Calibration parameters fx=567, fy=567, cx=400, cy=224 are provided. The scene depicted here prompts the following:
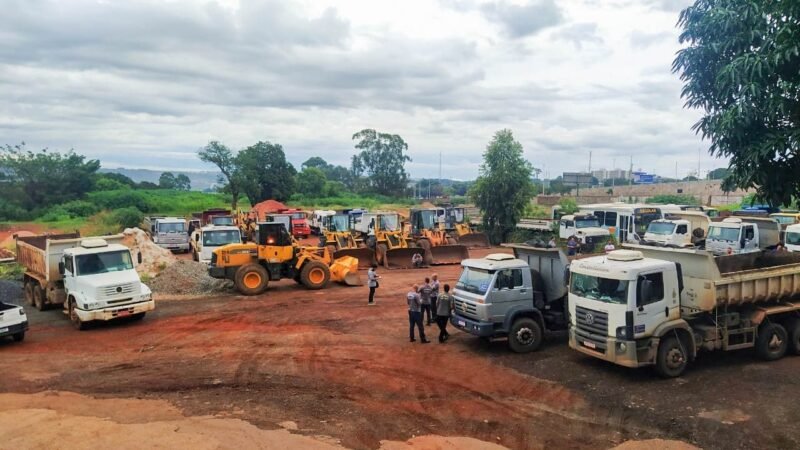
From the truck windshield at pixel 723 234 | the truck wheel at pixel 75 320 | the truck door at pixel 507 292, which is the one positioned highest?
the truck windshield at pixel 723 234

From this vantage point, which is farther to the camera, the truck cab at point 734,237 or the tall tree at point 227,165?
the tall tree at point 227,165

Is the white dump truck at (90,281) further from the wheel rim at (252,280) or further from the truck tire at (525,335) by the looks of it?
the truck tire at (525,335)

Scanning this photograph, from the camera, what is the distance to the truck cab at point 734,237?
2520cm

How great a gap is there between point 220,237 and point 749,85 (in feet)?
75.7

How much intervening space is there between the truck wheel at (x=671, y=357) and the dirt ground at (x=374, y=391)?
0.73 feet

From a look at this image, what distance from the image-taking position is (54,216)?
5506 cm

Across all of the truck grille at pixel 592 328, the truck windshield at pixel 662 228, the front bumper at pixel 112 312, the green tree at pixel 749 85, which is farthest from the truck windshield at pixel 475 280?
the truck windshield at pixel 662 228

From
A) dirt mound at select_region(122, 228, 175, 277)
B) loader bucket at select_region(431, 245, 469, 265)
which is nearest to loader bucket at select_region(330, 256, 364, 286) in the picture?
loader bucket at select_region(431, 245, 469, 265)

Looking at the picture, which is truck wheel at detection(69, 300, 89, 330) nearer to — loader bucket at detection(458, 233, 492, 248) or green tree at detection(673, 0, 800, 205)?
green tree at detection(673, 0, 800, 205)

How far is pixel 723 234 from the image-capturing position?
25766mm

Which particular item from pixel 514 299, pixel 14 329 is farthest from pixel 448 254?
pixel 14 329

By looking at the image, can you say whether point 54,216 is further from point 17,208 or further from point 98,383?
point 98,383

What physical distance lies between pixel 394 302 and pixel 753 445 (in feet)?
39.6

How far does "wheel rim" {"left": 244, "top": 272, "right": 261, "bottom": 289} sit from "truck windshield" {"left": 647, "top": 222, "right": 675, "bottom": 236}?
20.9 metres
